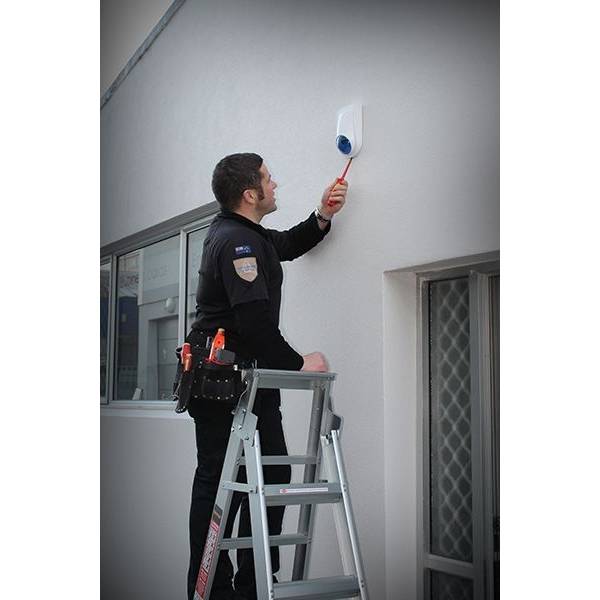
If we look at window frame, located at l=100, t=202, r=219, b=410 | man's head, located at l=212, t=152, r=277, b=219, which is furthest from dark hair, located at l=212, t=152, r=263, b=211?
window frame, located at l=100, t=202, r=219, b=410

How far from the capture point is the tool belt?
9.29 feet

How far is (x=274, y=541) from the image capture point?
2732 millimetres

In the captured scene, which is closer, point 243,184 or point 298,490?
point 298,490

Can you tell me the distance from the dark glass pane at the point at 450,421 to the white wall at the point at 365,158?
80mm

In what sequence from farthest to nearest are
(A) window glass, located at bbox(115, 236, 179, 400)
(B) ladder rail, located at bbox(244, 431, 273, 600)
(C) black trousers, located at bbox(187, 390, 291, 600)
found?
(A) window glass, located at bbox(115, 236, 179, 400), (C) black trousers, located at bbox(187, 390, 291, 600), (B) ladder rail, located at bbox(244, 431, 273, 600)

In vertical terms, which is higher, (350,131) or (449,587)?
(350,131)

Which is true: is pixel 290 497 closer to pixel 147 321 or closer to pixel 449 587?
pixel 449 587

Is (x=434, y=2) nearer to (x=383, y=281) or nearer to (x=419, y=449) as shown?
(x=383, y=281)

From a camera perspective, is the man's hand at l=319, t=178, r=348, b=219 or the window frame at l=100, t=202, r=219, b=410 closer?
the man's hand at l=319, t=178, r=348, b=219

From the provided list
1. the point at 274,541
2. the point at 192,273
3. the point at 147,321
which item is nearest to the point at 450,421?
the point at 274,541

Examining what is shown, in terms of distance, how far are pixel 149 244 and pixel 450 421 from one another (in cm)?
270

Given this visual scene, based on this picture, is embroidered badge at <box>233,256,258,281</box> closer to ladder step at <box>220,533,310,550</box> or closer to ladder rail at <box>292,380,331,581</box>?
ladder rail at <box>292,380,331,581</box>

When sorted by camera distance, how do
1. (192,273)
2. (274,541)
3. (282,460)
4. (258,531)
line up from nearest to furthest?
(258,531) → (274,541) → (282,460) → (192,273)
